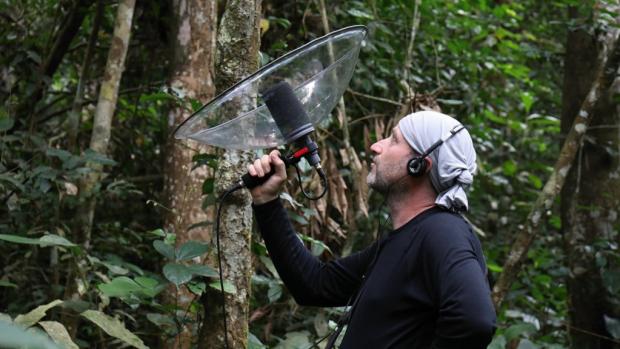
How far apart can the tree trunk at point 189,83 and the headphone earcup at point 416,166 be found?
1.79 metres

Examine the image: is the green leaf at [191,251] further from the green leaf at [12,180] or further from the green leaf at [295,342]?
the green leaf at [12,180]

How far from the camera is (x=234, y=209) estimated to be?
85.9 inches

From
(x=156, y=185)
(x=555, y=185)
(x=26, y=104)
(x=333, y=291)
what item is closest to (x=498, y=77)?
(x=555, y=185)

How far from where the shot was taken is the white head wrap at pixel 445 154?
1.93m

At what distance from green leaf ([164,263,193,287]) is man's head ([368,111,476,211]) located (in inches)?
24.3

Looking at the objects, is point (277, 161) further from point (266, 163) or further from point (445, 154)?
point (445, 154)

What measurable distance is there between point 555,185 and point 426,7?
4.85 ft

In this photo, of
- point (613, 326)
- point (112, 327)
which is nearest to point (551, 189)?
point (613, 326)

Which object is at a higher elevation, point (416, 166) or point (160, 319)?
point (416, 166)

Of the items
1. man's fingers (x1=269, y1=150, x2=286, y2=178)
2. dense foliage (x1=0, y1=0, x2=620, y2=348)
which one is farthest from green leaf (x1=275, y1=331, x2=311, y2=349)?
man's fingers (x1=269, y1=150, x2=286, y2=178)

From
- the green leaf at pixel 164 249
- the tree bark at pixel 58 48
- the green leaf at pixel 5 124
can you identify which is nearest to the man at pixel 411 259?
the green leaf at pixel 164 249

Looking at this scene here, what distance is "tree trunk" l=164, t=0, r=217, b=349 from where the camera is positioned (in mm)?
3582

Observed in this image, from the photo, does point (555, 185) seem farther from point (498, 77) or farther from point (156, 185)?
point (156, 185)

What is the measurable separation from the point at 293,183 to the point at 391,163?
1615 mm
